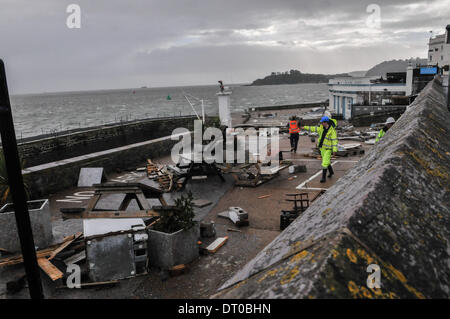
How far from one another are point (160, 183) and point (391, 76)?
36511 millimetres

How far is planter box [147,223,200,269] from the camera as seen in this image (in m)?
5.65

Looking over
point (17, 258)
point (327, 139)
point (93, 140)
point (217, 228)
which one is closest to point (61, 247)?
point (17, 258)

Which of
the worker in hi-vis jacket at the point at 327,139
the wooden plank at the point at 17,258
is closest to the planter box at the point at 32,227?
the wooden plank at the point at 17,258

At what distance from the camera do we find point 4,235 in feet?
19.5

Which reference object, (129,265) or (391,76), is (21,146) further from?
(391,76)

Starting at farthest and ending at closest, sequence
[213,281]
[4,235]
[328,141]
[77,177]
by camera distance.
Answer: [77,177] → [328,141] → [4,235] → [213,281]

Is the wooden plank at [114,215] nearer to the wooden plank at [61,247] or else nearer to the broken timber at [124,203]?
the broken timber at [124,203]

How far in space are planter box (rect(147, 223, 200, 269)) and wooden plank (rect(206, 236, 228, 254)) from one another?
53cm

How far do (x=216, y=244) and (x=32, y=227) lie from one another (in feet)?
10.9

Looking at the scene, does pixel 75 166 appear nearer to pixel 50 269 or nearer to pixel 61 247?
pixel 61 247

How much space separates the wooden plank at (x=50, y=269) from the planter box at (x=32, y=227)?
733mm

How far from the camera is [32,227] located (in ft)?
20.2

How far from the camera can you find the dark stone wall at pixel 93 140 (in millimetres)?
20062

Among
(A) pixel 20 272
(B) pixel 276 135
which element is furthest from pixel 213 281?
(B) pixel 276 135
